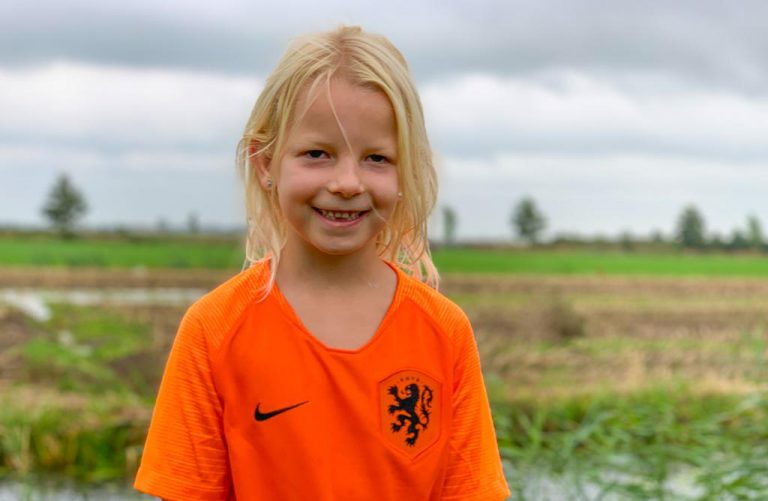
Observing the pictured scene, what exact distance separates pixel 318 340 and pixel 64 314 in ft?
33.2

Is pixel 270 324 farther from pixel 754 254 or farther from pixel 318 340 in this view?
pixel 754 254

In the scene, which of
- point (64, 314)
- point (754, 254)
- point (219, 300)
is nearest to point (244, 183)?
point (219, 300)

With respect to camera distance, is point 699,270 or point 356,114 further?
point 699,270

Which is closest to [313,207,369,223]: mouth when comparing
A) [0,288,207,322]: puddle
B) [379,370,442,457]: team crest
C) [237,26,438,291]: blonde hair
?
[237,26,438,291]: blonde hair

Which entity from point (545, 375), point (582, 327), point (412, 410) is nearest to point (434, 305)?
point (412, 410)

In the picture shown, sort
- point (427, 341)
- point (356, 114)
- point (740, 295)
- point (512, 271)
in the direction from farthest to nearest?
point (512, 271), point (740, 295), point (427, 341), point (356, 114)

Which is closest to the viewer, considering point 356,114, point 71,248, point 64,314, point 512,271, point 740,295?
point 356,114

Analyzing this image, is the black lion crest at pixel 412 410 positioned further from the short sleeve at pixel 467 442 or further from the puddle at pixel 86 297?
the puddle at pixel 86 297

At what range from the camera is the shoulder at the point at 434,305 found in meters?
1.64

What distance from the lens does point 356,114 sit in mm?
1512

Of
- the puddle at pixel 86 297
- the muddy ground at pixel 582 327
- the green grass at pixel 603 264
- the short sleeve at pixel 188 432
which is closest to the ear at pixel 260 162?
the short sleeve at pixel 188 432

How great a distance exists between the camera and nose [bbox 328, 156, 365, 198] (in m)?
1.50

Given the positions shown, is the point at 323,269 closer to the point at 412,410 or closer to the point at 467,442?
the point at 412,410

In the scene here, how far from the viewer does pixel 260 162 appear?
1.62 meters
